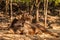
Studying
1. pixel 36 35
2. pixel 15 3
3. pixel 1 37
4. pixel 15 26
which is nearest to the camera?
pixel 1 37

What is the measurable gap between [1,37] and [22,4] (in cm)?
2505

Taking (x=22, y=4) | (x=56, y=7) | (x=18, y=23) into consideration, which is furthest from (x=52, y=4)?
(x=18, y=23)

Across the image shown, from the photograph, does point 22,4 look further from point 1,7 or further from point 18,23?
point 18,23

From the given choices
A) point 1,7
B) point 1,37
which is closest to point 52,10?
point 1,7

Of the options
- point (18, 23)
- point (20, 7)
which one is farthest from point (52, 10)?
point (18, 23)

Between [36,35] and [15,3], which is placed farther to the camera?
[15,3]

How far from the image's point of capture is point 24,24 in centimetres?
1673

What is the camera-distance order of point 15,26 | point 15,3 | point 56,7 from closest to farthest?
point 15,26 < point 15,3 < point 56,7

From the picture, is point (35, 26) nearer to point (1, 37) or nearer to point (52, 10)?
point (1, 37)

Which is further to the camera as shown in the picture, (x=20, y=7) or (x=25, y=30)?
(x=20, y=7)

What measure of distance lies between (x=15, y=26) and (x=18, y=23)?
13.5 inches

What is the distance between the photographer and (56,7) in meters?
39.6

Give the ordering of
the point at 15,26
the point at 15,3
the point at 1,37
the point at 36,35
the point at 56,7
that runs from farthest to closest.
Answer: the point at 56,7 → the point at 15,3 → the point at 15,26 → the point at 36,35 → the point at 1,37

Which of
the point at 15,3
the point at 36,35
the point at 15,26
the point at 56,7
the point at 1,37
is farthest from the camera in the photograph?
the point at 56,7
